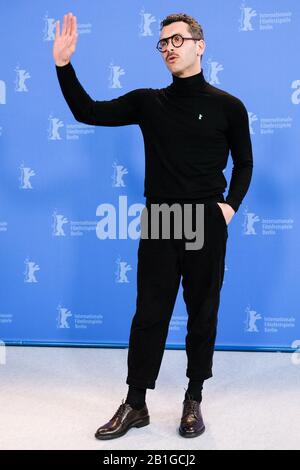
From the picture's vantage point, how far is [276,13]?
2852 millimetres

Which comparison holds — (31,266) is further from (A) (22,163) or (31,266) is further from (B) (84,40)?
(B) (84,40)

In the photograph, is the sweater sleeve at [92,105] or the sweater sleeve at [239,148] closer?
the sweater sleeve at [92,105]

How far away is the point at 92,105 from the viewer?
2002mm

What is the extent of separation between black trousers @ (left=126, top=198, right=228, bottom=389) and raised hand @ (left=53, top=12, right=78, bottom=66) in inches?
23.6

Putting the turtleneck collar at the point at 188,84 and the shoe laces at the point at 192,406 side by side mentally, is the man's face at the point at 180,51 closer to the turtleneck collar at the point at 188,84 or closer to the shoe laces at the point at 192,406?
the turtleneck collar at the point at 188,84

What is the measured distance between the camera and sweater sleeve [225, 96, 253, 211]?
2039 mm

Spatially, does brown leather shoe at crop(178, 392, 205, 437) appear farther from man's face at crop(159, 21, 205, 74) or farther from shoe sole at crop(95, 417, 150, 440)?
man's face at crop(159, 21, 205, 74)

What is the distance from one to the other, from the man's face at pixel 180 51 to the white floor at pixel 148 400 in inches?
51.5

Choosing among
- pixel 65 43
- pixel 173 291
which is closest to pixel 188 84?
pixel 65 43

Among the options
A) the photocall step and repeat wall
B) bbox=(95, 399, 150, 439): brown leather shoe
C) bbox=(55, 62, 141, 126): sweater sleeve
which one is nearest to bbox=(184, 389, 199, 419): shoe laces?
bbox=(95, 399, 150, 439): brown leather shoe

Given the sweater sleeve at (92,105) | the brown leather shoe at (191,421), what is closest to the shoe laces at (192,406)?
the brown leather shoe at (191,421)

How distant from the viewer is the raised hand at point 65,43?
6.21 feet

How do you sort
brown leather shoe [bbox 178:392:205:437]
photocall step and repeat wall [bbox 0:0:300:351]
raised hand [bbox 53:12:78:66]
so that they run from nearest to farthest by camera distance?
raised hand [bbox 53:12:78:66], brown leather shoe [bbox 178:392:205:437], photocall step and repeat wall [bbox 0:0:300:351]

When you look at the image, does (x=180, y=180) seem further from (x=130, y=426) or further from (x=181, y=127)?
(x=130, y=426)
